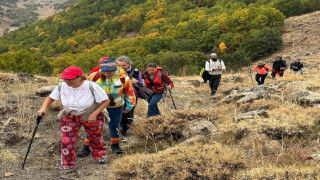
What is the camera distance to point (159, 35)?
223ft

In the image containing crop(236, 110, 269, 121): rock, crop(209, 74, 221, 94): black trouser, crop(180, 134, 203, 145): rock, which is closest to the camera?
crop(180, 134, 203, 145): rock

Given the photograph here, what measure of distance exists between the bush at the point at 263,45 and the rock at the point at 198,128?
99.4ft

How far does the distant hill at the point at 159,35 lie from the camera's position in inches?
1209

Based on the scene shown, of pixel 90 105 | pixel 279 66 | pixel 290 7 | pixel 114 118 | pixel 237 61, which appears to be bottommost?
pixel 237 61

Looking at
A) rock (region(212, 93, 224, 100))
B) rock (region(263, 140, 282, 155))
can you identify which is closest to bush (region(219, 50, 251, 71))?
rock (region(212, 93, 224, 100))

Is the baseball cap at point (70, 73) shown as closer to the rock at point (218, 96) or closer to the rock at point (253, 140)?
the rock at point (253, 140)

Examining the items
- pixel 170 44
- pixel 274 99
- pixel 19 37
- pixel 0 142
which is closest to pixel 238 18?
pixel 170 44

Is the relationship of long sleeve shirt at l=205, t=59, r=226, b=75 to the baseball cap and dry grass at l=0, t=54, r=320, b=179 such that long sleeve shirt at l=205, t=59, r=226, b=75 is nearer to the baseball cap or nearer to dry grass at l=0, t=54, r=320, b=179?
dry grass at l=0, t=54, r=320, b=179

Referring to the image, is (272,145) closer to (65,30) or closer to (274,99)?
(274,99)

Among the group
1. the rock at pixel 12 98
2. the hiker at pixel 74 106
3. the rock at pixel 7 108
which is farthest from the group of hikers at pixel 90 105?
the rock at pixel 12 98

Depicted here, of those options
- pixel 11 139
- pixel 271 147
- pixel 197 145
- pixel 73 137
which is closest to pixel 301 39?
pixel 271 147

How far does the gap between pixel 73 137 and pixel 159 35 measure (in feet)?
215

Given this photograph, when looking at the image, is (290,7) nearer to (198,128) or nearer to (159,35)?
(159,35)

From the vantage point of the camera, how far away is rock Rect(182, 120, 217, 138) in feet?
15.8
